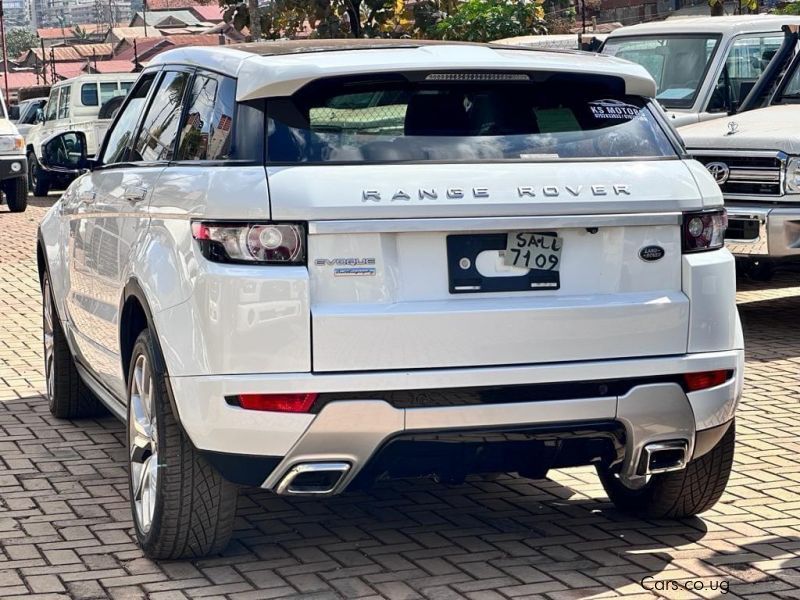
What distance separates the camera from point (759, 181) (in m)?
10.1

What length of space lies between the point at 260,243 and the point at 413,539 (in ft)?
4.65

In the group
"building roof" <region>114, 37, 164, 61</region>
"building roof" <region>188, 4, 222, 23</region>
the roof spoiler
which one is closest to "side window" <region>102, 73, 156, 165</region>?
the roof spoiler

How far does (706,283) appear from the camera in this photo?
16.3 ft

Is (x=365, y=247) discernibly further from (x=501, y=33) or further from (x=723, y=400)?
(x=501, y=33)

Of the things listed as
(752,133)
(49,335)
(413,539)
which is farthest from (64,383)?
(752,133)

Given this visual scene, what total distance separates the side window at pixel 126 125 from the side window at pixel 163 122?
187 mm

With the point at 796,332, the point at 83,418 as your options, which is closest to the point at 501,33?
the point at 796,332

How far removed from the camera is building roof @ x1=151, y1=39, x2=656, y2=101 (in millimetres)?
4785

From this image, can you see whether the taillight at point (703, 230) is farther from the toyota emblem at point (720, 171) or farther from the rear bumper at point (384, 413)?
the toyota emblem at point (720, 171)

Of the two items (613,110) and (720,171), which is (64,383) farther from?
(720,171)

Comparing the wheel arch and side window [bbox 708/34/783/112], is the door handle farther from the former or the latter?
side window [bbox 708/34/783/112]

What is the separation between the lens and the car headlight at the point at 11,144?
2241 centimetres

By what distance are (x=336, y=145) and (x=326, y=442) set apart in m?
0.93

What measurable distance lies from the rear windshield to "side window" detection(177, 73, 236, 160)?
0.69ft
